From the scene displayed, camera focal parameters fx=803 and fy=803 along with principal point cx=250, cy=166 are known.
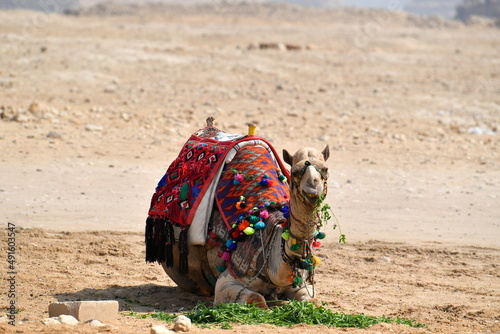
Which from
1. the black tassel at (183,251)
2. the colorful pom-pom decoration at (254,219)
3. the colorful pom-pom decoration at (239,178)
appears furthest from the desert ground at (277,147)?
the colorful pom-pom decoration at (239,178)

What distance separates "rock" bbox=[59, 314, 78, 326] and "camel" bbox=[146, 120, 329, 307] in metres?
1.33

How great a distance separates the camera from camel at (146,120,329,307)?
6047 millimetres

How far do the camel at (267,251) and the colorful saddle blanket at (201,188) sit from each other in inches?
2.8

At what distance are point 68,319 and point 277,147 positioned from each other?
9.25m

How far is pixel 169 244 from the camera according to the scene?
7754 mm

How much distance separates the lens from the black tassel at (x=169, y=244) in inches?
305

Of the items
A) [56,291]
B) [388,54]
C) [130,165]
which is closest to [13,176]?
[130,165]

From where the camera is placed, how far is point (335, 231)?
419 inches

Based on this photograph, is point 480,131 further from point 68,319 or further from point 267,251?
point 68,319

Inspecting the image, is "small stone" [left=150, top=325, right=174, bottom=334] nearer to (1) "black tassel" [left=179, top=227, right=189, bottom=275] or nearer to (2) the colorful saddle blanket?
(2) the colorful saddle blanket

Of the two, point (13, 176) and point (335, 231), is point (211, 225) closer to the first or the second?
point (335, 231)

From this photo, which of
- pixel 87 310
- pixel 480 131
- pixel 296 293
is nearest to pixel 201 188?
pixel 296 293

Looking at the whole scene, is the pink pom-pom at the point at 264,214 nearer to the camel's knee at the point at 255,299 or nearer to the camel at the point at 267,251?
the camel at the point at 267,251

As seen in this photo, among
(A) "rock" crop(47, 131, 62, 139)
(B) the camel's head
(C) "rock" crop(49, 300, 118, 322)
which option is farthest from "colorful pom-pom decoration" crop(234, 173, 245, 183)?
(A) "rock" crop(47, 131, 62, 139)
